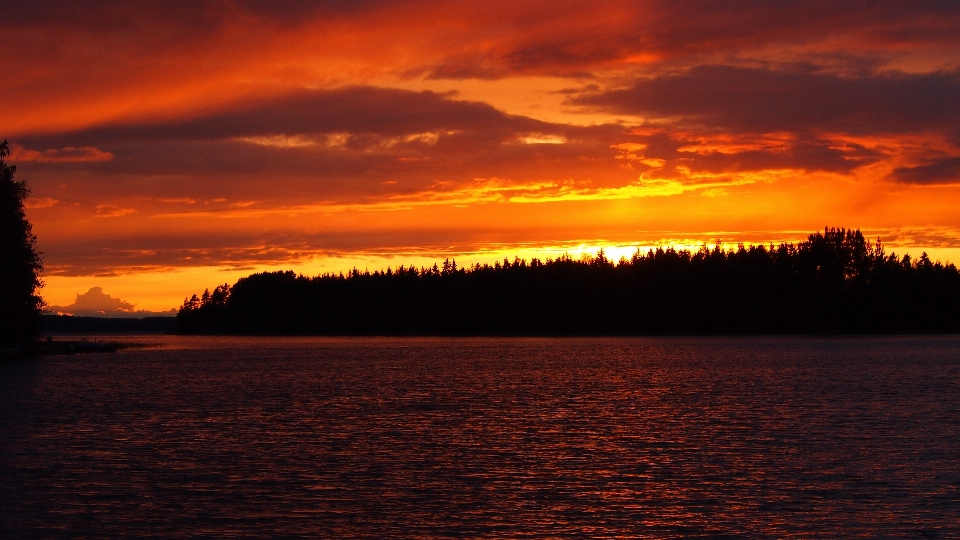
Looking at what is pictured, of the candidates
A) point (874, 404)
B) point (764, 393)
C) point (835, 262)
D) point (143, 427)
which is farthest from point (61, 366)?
point (835, 262)

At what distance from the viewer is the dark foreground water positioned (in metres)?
24.0

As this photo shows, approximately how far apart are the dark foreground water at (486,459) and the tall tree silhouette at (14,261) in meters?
27.7

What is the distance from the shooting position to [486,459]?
33.7 meters

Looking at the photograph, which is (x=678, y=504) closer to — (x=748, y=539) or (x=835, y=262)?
(x=748, y=539)

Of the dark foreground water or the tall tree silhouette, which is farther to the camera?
the tall tree silhouette

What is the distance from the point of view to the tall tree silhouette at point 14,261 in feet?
302

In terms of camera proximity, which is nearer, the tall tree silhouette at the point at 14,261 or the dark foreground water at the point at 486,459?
the dark foreground water at the point at 486,459

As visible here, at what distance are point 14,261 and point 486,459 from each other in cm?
7535

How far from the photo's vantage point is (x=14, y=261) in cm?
9275

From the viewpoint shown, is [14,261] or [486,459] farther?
[14,261]

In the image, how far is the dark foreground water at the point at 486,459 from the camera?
78.8 feet

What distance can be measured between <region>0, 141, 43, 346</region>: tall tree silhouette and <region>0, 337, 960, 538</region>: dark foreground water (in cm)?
2773

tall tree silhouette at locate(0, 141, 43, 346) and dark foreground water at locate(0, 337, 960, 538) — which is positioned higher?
tall tree silhouette at locate(0, 141, 43, 346)

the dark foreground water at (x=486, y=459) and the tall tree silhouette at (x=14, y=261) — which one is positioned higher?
the tall tree silhouette at (x=14, y=261)
